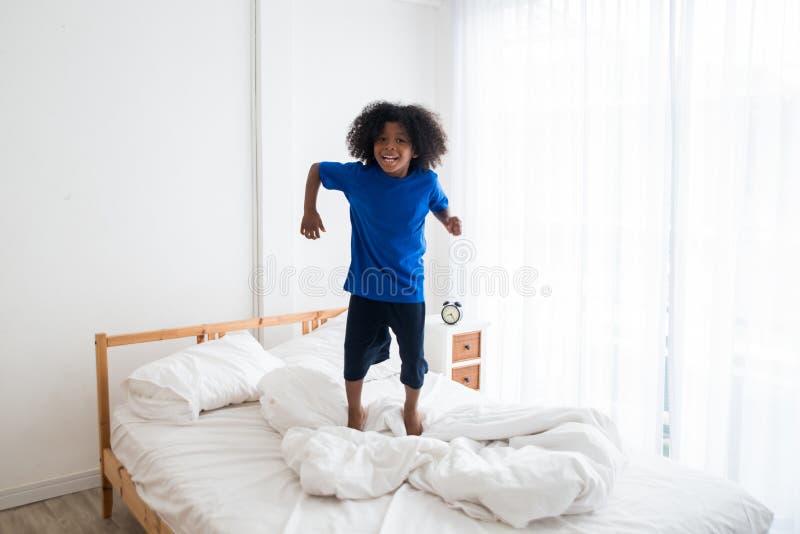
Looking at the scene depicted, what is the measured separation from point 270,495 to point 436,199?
1.04 meters

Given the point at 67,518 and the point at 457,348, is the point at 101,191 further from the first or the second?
the point at 457,348

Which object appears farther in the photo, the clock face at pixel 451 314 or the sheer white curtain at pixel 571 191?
the clock face at pixel 451 314

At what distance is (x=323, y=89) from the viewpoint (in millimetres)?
3453

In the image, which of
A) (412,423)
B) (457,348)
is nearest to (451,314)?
(457,348)

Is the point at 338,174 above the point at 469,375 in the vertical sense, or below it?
above

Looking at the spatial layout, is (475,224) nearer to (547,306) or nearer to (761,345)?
(547,306)

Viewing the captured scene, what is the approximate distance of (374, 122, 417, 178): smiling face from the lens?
81.4 inches

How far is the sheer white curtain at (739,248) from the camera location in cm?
235

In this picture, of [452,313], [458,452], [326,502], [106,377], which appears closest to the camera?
[326,502]

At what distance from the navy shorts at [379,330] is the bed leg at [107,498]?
109cm

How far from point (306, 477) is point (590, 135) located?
2.01 meters

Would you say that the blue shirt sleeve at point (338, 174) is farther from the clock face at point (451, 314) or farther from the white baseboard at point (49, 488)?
the white baseboard at point (49, 488)

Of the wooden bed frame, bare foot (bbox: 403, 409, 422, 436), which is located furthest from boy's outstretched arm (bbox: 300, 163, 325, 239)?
the wooden bed frame

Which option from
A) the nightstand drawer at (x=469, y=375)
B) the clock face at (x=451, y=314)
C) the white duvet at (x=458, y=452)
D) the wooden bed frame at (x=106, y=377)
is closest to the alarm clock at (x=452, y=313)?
the clock face at (x=451, y=314)
